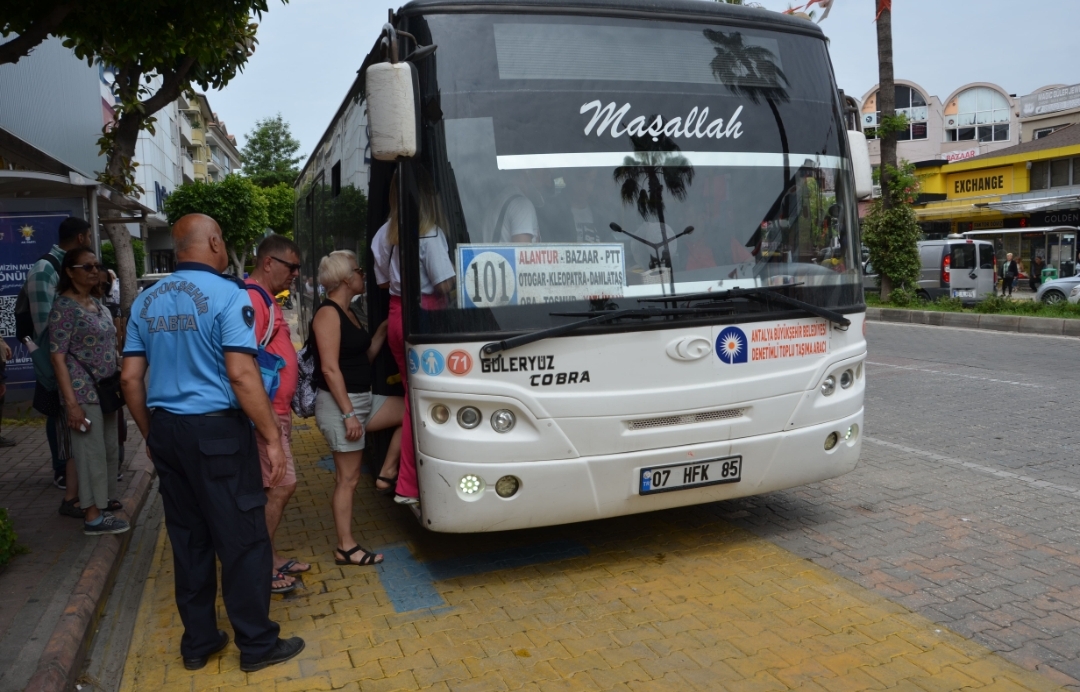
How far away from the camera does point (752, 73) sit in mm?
4934

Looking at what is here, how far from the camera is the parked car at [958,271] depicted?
951 inches

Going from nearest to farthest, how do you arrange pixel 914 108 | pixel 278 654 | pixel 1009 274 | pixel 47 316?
pixel 278 654, pixel 47 316, pixel 1009 274, pixel 914 108


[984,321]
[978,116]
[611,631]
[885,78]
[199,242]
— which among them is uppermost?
[978,116]

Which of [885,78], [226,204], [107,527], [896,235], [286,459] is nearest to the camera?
[286,459]

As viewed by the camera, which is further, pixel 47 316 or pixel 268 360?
pixel 47 316

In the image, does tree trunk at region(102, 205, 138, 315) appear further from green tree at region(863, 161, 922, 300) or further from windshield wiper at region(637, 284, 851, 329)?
green tree at region(863, 161, 922, 300)

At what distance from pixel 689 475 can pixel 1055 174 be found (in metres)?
40.5

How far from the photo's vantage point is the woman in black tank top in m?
4.88

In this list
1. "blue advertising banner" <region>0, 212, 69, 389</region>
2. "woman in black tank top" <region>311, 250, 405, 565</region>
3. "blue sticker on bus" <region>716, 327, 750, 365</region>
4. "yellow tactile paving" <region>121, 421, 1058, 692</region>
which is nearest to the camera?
"yellow tactile paving" <region>121, 421, 1058, 692</region>

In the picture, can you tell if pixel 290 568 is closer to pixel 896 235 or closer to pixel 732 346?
pixel 732 346

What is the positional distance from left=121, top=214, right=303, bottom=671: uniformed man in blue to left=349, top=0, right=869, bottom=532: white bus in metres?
0.92

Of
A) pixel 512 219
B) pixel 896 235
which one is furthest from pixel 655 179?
pixel 896 235

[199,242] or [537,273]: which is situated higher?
[199,242]

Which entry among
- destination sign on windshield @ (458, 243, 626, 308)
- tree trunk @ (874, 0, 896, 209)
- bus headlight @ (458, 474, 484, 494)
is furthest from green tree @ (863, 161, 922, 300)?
bus headlight @ (458, 474, 484, 494)
